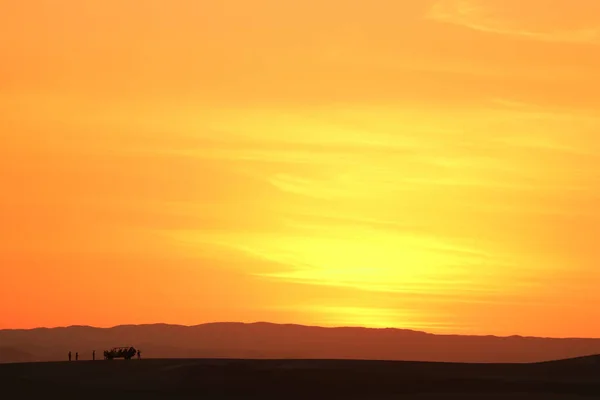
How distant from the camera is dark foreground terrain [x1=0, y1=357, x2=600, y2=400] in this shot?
9780 cm

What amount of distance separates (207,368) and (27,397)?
1883 cm

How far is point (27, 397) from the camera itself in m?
96.2

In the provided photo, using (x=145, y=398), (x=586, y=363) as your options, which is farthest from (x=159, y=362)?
(x=586, y=363)

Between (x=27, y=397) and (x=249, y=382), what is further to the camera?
(x=249, y=382)

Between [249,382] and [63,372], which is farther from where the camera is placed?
[63,372]

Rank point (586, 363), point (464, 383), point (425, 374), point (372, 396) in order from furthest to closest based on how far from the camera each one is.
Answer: point (586, 363) → point (425, 374) → point (464, 383) → point (372, 396)

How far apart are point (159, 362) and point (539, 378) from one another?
32.2 metres

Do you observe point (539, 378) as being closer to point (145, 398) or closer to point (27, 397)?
A: point (145, 398)

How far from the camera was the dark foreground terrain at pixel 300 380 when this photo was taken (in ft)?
321

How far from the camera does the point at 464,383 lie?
102812 millimetres

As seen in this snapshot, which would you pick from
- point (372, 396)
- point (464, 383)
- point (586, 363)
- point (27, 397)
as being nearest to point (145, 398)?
point (27, 397)

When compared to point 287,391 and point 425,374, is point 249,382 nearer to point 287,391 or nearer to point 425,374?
point 287,391

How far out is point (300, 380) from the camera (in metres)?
105

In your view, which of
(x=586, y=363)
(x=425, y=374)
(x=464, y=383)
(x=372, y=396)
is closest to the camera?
(x=372, y=396)
